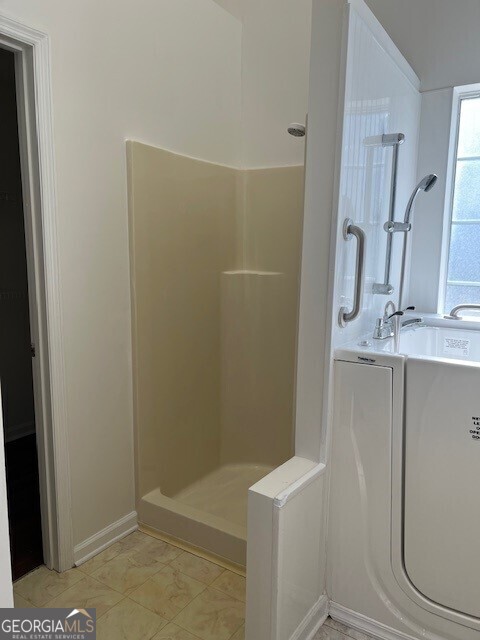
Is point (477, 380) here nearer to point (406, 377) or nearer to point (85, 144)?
point (406, 377)

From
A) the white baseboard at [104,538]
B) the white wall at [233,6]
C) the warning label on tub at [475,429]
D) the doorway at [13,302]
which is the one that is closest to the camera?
the warning label on tub at [475,429]

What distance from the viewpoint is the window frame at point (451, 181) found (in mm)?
2416

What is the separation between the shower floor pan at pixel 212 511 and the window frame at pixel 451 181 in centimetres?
137

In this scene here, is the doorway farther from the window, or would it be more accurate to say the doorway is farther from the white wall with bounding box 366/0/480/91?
the window

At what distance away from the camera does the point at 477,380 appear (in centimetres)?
153

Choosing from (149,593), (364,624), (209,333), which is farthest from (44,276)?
(364,624)

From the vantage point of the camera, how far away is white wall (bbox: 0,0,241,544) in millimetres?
1902

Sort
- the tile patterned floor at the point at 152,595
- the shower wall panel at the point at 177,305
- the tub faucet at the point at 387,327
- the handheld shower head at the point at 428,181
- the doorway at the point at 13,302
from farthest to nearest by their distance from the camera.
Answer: the doorway at the point at 13,302, the shower wall panel at the point at 177,305, the handheld shower head at the point at 428,181, the tub faucet at the point at 387,327, the tile patterned floor at the point at 152,595

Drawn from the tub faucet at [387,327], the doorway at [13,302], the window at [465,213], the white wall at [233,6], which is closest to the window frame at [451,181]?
the window at [465,213]

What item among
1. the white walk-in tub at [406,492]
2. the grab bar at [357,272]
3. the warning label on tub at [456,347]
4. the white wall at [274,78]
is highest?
the white wall at [274,78]

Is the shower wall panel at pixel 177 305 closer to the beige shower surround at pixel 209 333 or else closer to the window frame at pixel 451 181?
the beige shower surround at pixel 209 333

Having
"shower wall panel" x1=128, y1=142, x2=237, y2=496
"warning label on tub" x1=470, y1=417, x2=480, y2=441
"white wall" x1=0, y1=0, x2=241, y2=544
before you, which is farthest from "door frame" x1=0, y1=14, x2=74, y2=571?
"warning label on tub" x1=470, y1=417, x2=480, y2=441

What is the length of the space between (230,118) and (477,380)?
1.97 meters

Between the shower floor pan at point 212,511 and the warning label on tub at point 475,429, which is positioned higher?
the warning label on tub at point 475,429
